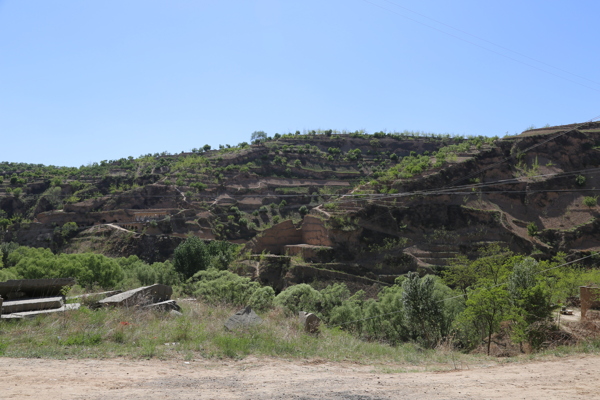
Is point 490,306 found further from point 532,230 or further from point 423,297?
point 532,230

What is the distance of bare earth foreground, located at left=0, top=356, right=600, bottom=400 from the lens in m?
6.19

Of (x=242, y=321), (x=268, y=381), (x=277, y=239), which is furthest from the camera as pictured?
(x=277, y=239)

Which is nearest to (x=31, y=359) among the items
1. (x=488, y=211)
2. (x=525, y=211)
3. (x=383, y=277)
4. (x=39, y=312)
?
(x=39, y=312)

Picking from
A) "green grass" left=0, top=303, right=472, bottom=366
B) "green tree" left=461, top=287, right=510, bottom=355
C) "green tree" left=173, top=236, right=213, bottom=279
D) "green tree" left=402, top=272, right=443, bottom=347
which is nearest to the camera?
"green grass" left=0, top=303, right=472, bottom=366

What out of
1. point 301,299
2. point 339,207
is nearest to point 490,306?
point 301,299

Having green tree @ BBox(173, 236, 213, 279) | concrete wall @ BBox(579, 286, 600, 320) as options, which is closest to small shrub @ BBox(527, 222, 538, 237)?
concrete wall @ BBox(579, 286, 600, 320)

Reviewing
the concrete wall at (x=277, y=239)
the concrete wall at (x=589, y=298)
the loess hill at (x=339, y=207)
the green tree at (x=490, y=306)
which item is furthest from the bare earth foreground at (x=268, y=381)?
the concrete wall at (x=277, y=239)

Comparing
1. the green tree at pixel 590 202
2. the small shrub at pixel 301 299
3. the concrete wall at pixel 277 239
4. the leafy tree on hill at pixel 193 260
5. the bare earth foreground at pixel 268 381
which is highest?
the green tree at pixel 590 202

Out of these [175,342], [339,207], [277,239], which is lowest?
[175,342]

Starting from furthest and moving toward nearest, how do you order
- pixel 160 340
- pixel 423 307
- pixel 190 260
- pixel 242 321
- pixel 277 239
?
pixel 190 260 → pixel 277 239 → pixel 423 307 → pixel 242 321 → pixel 160 340

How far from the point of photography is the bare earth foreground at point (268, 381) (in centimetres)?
619

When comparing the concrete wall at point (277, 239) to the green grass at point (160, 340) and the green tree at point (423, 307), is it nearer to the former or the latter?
the green tree at point (423, 307)

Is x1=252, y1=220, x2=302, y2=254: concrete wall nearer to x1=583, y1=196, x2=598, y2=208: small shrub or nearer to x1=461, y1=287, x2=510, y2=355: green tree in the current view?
x1=461, y1=287, x2=510, y2=355: green tree

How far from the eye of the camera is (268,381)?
725 cm
